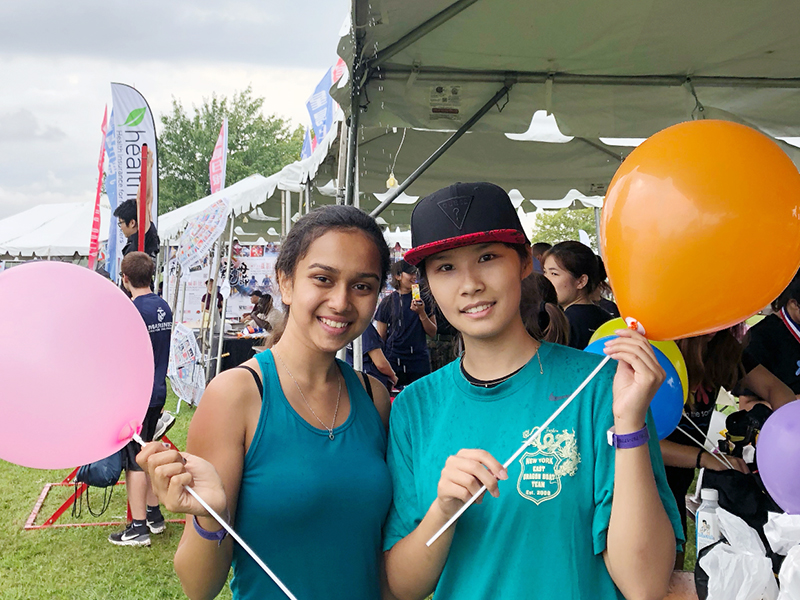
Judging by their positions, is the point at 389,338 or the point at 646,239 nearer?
the point at 646,239

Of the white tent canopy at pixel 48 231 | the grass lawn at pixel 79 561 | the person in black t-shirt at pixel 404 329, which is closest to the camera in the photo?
the grass lawn at pixel 79 561

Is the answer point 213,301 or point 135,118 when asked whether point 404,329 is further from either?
point 213,301

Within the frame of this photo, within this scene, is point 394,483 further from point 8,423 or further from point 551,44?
point 551,44

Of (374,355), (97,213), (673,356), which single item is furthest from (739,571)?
(97,213)

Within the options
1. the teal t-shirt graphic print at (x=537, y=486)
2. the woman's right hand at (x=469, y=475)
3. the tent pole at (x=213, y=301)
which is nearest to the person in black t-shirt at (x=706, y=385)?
the teal t-shirt graphic print at (x=537, y=486)

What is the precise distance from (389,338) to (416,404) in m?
4.59

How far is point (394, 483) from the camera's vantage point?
1.48 meters

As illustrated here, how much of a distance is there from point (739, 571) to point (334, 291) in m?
1.28

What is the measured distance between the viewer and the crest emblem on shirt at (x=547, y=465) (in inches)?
47.9

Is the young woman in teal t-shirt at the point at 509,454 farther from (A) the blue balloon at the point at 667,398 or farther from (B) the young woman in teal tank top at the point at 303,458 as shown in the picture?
(A) the blue balloon at the point at 667,398

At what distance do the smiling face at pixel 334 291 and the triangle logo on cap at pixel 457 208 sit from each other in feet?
0.94

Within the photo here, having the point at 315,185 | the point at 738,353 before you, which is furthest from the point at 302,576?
the point at 315,185

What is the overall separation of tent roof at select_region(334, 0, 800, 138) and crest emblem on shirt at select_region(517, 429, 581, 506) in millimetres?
2264

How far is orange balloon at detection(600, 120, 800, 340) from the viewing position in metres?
1.22
